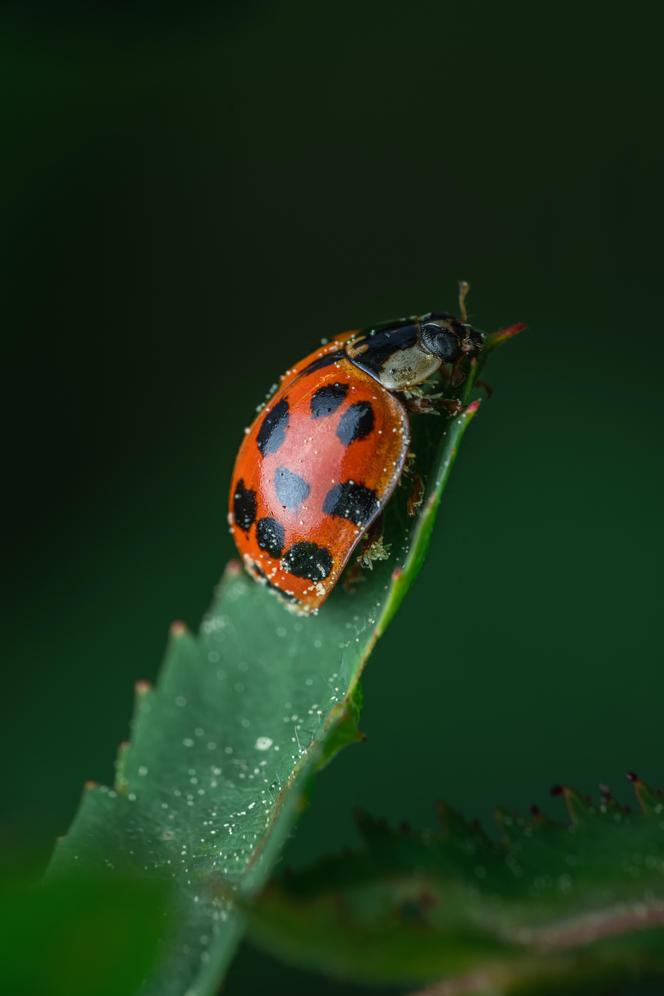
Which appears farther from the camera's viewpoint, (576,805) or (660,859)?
(576,805)

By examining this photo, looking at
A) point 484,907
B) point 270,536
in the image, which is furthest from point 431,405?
point 484,907

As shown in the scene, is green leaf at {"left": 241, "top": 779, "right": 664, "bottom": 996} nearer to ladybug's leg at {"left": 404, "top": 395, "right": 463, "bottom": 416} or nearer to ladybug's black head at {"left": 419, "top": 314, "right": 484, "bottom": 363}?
ladybug's leg at {"left": 404, "top": 395, "right": 463, "bottom": 416}

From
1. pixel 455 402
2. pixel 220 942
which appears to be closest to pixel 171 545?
pixel 455 402

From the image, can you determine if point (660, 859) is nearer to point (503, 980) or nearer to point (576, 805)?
point (576, 805)

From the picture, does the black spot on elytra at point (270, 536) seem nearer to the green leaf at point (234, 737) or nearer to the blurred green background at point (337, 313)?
the green leaf at point (234, 737)

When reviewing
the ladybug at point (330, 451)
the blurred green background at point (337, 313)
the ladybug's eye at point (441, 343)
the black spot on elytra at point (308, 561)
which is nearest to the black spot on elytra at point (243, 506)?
the ladybug at point (330, 451)

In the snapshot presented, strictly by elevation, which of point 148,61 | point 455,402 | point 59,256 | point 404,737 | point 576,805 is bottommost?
point 404,737
